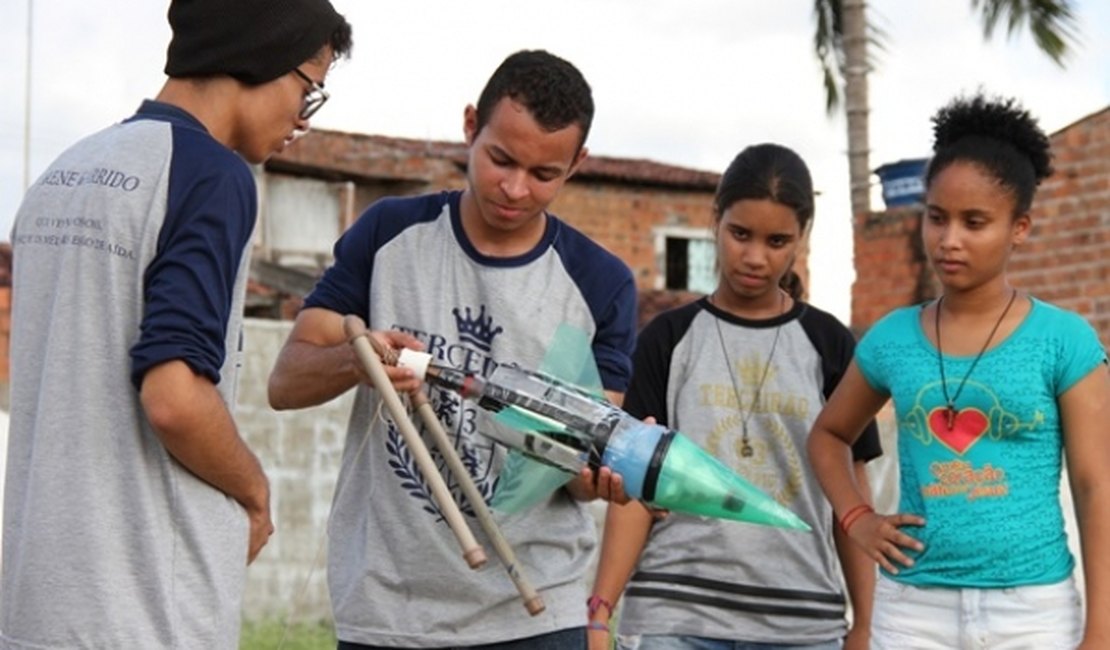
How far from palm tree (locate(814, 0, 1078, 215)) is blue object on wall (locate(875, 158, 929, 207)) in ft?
7.11

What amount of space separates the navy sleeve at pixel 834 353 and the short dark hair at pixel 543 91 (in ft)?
3.61

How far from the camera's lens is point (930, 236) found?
4.17 metres

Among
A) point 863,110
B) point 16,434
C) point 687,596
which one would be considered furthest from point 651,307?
point 16,434

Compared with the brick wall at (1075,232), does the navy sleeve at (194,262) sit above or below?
below

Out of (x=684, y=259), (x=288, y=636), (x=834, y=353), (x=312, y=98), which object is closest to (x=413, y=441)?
(x=312, y=98)

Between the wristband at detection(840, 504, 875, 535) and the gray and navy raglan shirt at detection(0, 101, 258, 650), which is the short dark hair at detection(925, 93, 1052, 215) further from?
the gray and navy raglan shirt at detection(0, 101, 258, 650)

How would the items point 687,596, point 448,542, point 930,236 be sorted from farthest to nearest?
point 687,596 → point 930,236 → point 448,542

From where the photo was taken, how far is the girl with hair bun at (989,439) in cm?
398

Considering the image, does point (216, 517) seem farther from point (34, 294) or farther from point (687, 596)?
point (687, 596)

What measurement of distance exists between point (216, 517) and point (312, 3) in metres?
0.94

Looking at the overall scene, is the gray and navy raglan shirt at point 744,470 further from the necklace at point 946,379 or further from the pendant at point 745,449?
the necklace at point 946,379

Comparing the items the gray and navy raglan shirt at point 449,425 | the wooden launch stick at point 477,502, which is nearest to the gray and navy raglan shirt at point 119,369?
the wooden launch stick at point 477,502

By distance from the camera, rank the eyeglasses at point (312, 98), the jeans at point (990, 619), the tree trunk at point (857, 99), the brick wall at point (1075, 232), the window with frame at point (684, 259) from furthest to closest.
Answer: the window with frame at point (684, 259) → the tree trunk at point (857, 99) → the brick wall at point (1075, 232) → the jeans at point (990, 619) → the eyeglasses at point (312, 98)

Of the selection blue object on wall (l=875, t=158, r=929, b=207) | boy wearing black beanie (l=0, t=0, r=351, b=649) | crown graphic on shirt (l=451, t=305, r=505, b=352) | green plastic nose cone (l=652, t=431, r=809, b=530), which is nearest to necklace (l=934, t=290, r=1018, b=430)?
green plastic nose cone (l=652, t=431, r=809, b=530)
